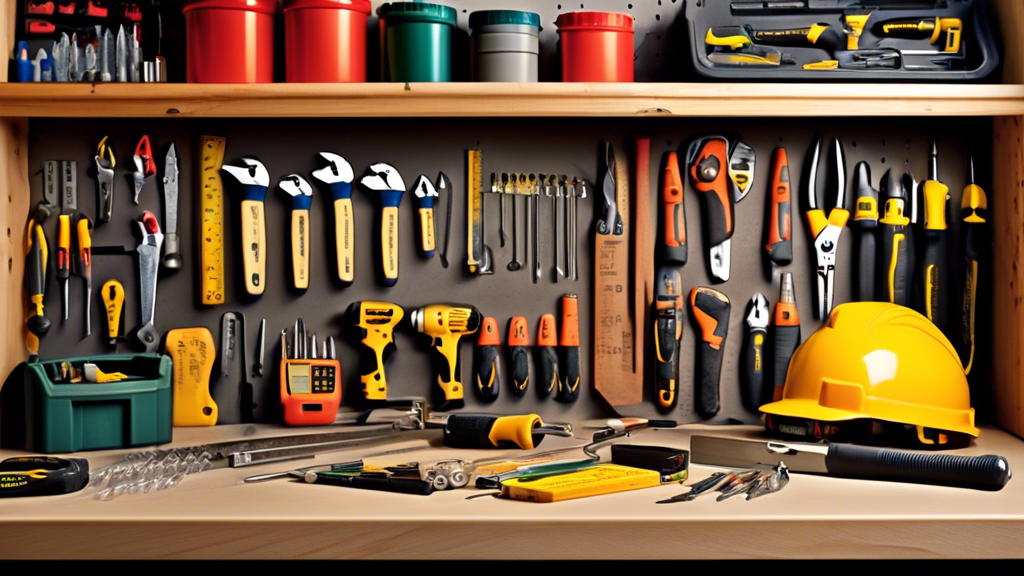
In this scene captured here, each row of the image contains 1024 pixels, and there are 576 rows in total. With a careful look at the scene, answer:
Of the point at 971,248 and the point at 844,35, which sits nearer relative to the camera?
the point at 844,35

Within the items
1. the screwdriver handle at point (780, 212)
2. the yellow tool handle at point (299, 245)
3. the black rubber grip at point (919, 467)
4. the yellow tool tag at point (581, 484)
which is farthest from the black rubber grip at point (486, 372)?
the black rubber grip at point (919, 467)

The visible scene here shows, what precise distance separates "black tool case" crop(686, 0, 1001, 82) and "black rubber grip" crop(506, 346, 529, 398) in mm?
669

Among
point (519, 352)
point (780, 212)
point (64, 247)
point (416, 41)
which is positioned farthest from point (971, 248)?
point (64, 247)

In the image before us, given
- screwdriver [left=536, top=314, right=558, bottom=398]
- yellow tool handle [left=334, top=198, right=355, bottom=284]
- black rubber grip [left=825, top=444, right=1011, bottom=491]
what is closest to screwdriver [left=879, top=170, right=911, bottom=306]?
black rubber grip [left=825, top=444, right=1011, bottom=491]

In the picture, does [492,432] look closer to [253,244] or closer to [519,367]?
[519,367]

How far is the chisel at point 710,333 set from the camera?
2.02m

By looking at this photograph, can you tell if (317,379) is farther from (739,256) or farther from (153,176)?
(739,256)

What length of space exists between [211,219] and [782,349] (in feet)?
3.96

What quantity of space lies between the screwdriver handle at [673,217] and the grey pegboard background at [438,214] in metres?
0.03

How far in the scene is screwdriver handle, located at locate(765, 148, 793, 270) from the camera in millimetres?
2008

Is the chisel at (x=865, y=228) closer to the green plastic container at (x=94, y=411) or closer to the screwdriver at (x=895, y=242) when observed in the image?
the screwdriver at (x=895, y=242)

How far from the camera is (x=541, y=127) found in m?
2.02

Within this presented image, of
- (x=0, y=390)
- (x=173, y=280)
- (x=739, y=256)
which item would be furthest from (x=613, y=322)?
(x=0, y=390)

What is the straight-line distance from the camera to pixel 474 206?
2.03m
